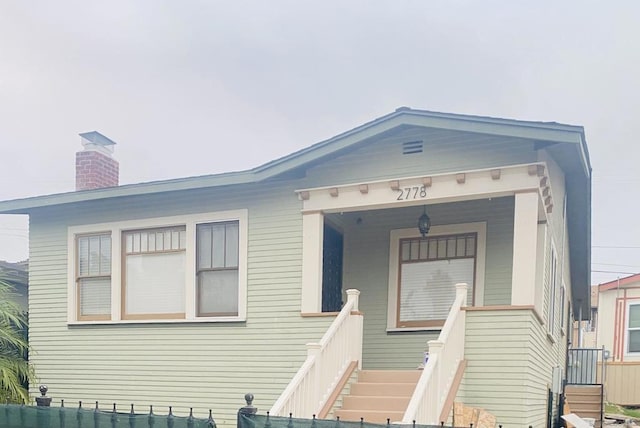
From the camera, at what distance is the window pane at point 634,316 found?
18.8m

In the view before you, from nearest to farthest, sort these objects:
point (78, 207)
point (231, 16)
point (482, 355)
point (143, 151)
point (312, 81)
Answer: point (482, 355), point (78, 207), point (231, 16), point (312, 81), point (143, 151)

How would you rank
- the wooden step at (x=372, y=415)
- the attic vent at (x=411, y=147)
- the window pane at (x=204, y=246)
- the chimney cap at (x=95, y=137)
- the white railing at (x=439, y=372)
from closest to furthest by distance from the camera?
the white railing at (x=439, y=372)
the wooden step at (x=372, y=415)
the attic vent at (x=411, y=147)
the window pane at (x=204, y=246)
the chimney cap at (x=95, y=137)

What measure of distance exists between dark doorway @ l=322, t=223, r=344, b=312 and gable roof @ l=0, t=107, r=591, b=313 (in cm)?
147

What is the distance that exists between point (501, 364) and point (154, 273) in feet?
17.5

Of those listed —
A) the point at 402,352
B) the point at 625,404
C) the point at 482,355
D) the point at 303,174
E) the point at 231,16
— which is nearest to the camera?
the point at 482,355

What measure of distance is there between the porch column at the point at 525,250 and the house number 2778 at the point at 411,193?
3.91 ft

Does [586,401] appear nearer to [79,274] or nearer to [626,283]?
[626,283]

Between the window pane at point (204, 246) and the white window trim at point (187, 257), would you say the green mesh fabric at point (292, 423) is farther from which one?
the window pane at point (204, 246)

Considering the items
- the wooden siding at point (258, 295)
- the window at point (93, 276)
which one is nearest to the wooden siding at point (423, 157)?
the wooden siding at point (258, 295)

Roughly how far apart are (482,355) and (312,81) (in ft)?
94.2

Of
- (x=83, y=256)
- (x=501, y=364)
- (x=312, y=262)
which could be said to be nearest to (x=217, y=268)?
(x=312, y=262)

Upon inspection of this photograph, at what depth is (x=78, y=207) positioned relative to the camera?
30.9ft

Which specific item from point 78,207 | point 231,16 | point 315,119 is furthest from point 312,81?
point 78,207

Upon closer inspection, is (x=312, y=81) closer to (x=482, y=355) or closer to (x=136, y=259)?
(x=136, y=259)
